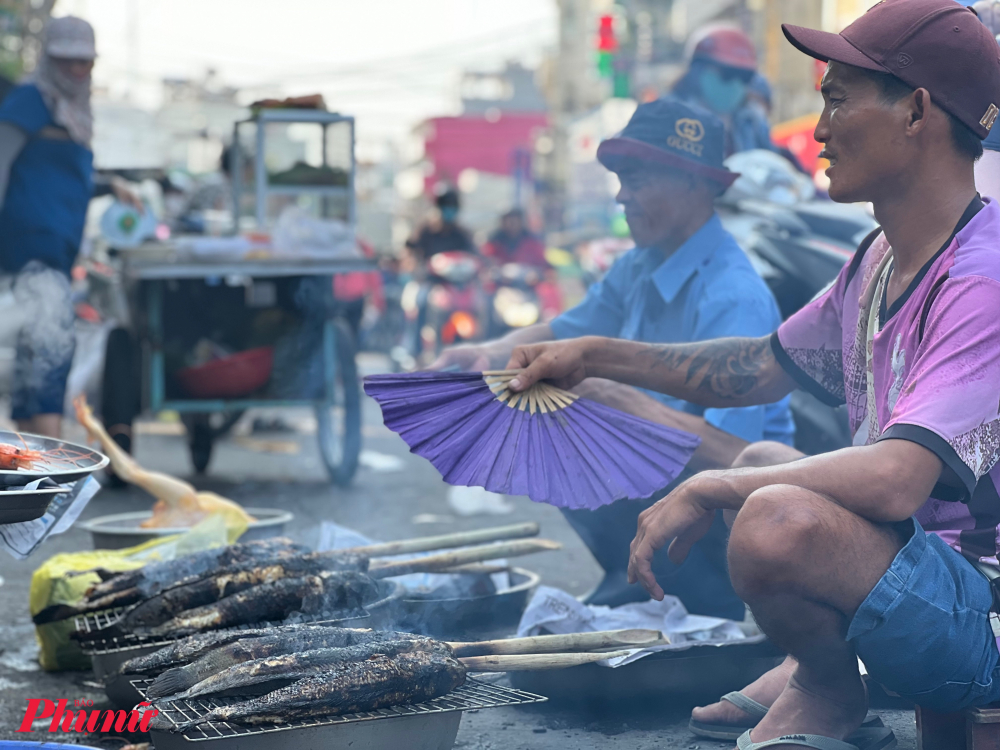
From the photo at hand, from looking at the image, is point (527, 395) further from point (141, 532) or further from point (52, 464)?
point (141, 532)

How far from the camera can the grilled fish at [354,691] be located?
2.21 meters

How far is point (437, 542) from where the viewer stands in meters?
3.42

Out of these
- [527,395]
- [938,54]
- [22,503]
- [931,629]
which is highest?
[938,54]

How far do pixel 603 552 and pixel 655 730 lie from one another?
0.88m

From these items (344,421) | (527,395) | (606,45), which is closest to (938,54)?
(527,395)

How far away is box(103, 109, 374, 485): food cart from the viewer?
6109mm

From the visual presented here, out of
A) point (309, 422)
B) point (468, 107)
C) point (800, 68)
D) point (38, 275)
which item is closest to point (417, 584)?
point (38, 275)

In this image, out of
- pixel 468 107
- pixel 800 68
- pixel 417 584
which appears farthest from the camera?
pixel 468 107

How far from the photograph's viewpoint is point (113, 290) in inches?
282

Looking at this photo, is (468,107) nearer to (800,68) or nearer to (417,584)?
(800,68)

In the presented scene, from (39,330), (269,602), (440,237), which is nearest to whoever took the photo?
(269,602)

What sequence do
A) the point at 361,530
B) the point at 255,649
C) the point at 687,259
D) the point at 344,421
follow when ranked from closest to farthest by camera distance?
the point at 255,649 → the point at 687,259 → the point at 361,530 → the point at 344,421

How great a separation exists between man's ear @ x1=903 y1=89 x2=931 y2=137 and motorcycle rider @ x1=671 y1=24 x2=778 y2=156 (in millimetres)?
4108

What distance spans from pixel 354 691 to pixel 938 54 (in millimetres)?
1730
